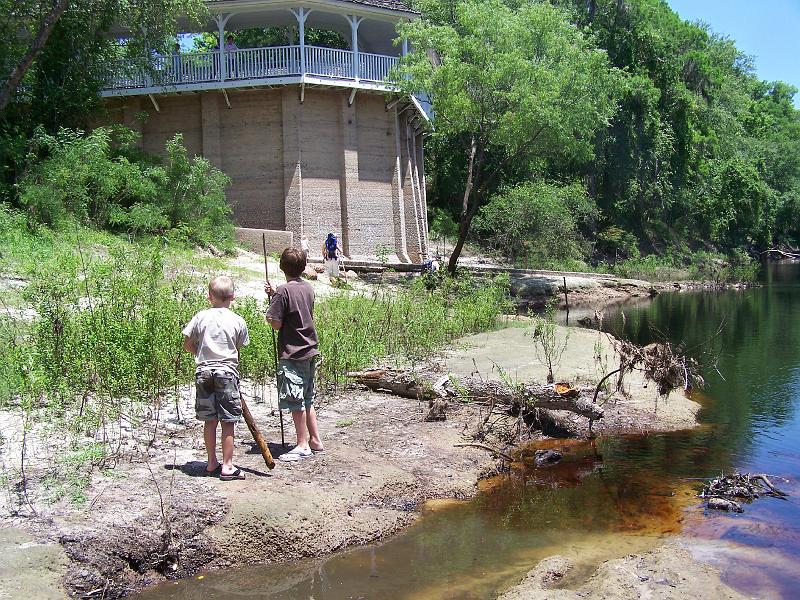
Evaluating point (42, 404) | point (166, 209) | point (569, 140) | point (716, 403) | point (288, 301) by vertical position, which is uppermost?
point (569, 140)

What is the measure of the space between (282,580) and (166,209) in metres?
18.9

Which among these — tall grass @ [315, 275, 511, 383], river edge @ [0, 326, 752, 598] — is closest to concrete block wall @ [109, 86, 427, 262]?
tall grass @ [315, 275, 511, 383]

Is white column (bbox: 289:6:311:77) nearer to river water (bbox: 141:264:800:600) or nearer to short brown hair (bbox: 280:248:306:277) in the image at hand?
river water (bbox: 141:264:800:600)

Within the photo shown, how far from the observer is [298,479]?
6.76 metres

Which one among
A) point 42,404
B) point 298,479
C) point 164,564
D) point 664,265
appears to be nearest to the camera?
point 164,564

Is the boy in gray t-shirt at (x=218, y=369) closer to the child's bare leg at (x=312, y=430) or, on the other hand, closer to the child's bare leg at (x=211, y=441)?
the child's bare leg at (x=211, y=441)

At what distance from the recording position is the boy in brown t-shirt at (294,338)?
7.11 metres

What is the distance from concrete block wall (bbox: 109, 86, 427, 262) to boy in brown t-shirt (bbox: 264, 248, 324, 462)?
68.8 ft

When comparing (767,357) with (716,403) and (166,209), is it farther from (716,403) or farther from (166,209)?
(166,209)

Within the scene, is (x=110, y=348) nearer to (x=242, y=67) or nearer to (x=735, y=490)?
(x=735, y=490)

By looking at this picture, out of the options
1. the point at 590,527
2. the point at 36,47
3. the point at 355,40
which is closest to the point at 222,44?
the point at 355,40

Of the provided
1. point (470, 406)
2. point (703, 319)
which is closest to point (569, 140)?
point (703, 319)

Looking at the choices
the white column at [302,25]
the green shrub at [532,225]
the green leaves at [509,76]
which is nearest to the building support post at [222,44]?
the white column at [302,25]

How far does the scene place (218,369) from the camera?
21.1ft
